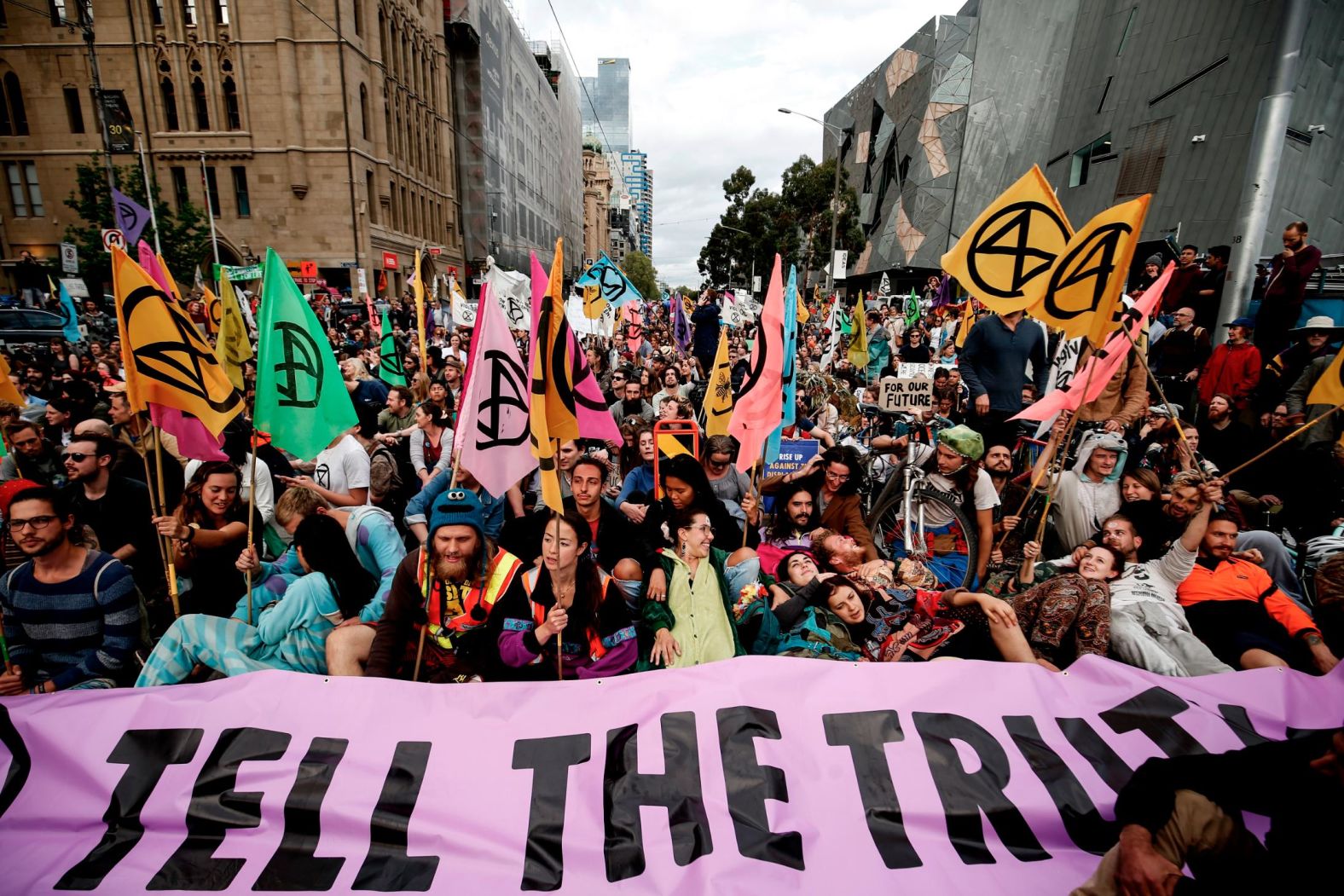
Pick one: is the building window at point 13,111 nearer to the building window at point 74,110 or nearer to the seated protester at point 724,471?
the building window at point 74,110

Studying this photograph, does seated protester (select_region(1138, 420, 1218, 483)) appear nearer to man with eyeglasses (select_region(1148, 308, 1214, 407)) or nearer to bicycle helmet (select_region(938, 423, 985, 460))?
bicycle helmet (select_region(938, 423, 985, 460))

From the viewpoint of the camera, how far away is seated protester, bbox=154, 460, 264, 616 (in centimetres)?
424

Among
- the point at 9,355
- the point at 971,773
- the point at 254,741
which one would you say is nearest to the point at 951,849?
the point at 971,773

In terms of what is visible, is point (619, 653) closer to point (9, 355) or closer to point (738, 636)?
point (738, 636)

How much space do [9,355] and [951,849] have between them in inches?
745

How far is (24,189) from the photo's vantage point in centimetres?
3606

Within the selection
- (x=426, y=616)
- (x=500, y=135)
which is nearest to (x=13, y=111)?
(x=500, y=135)

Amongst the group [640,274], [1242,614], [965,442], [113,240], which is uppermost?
[640,274]

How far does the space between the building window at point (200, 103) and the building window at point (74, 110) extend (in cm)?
614

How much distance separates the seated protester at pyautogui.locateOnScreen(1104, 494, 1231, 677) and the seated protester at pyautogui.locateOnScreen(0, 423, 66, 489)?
8100mm

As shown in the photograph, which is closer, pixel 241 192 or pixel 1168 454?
pixel 1168 454

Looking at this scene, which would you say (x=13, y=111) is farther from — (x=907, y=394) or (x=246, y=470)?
(x=907, y=394)

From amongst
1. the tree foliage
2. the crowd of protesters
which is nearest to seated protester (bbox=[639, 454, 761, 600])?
the crowd of protesters

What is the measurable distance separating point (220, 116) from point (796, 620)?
45358 mm
